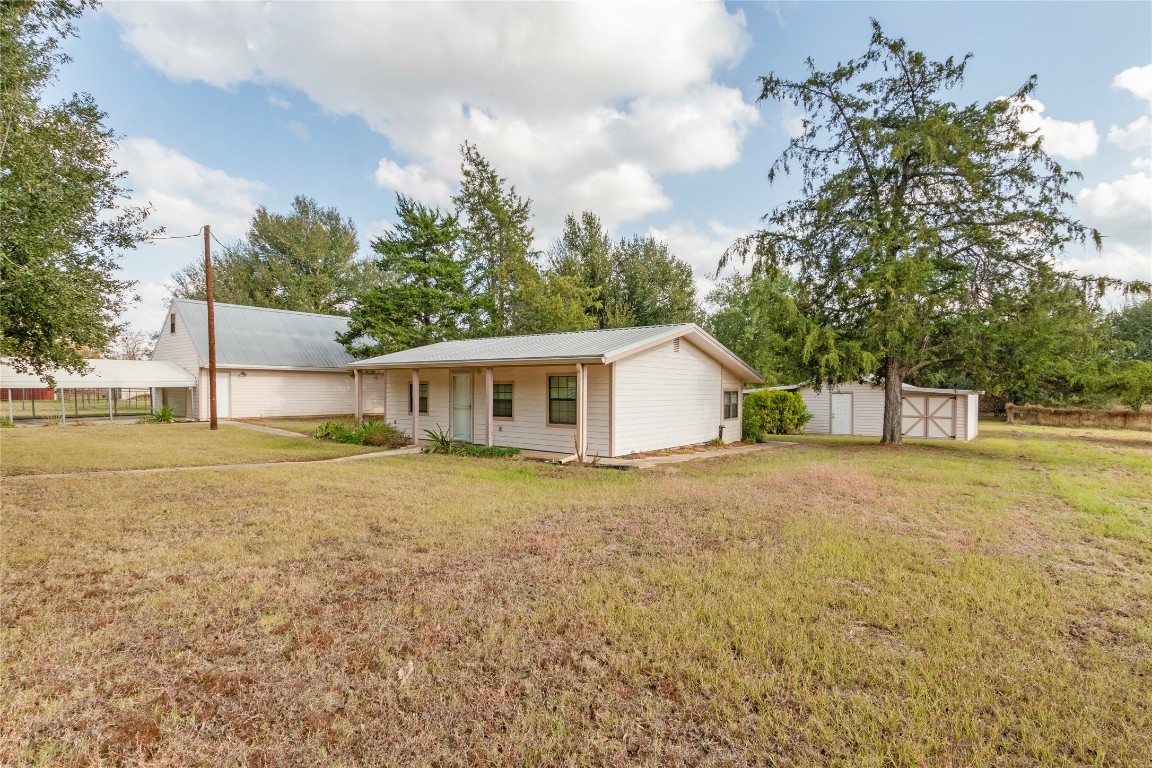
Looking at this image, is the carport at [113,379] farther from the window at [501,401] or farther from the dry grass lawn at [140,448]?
the window at [501,401]

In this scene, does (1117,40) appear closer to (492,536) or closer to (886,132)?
(886,132)

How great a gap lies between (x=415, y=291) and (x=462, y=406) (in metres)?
10.3

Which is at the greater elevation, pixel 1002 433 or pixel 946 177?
pixel 946 177

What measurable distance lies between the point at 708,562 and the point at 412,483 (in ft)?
19.2

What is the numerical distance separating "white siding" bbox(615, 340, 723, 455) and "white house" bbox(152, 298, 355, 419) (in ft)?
60.8

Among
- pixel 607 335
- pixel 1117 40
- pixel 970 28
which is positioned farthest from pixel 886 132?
pixel 607 335

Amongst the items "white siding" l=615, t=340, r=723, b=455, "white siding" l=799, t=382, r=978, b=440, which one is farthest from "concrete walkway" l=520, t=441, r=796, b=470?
"white siding" l=799, t=382, r=978, b=440

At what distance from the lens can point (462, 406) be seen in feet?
50.2

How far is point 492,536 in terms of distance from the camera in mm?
5785

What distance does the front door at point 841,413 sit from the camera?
73.2 feet

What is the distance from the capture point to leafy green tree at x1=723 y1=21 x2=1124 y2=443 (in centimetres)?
1452

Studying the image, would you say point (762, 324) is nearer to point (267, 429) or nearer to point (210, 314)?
point (267, 429)

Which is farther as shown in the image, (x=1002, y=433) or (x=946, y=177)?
(x=1002, y=433)


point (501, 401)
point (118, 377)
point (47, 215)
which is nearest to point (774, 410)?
point (501, 401)
